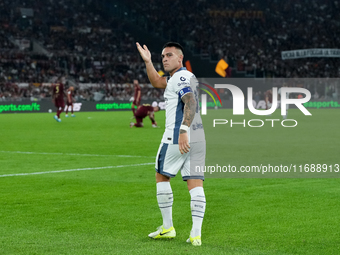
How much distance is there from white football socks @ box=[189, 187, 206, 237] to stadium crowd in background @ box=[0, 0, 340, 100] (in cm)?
3617

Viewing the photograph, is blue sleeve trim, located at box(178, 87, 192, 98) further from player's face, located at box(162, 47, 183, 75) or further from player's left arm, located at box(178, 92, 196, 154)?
player's face, located at box(162, 47, 183, 75)

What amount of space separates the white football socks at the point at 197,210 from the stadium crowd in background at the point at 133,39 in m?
36.2

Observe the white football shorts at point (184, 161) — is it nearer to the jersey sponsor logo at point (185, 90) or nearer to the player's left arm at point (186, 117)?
the player's left arm at point (186, 117)

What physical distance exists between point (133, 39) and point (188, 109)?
5071cm

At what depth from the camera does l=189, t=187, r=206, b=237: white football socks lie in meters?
5.49

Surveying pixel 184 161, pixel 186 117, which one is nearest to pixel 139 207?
pixel 184 161

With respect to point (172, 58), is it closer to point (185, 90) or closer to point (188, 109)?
point (185, 90)

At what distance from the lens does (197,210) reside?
5.54 meters

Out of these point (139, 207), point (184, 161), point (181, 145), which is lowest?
point (139, 207)

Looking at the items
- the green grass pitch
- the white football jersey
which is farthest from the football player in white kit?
the green grass pitch

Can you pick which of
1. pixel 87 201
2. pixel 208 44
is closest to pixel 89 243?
pixel 87 201

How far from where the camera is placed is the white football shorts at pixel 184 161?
5.61 meters

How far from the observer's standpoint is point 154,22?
57594mm

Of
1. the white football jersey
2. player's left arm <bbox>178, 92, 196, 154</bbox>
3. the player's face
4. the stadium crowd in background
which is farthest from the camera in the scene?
the stadium crowd in background
